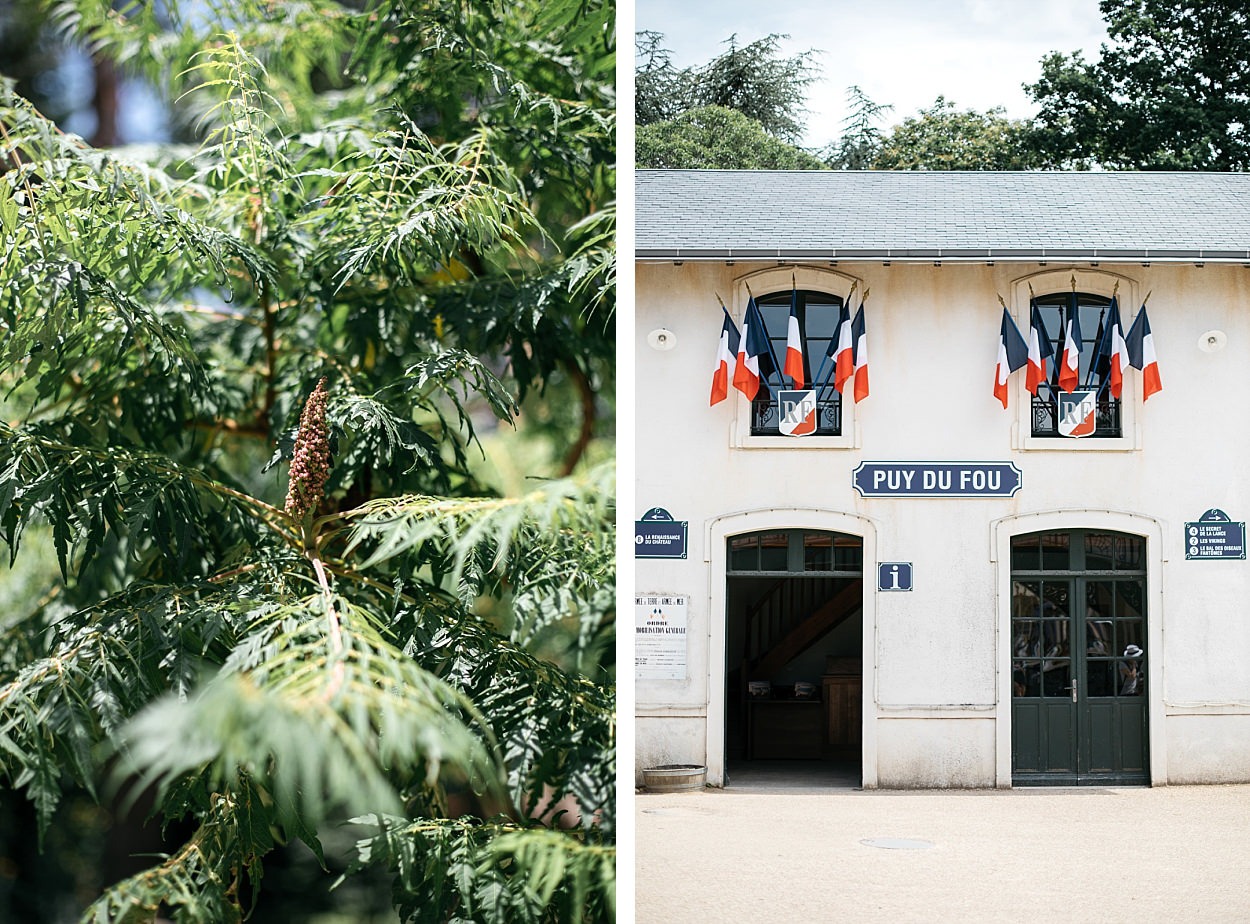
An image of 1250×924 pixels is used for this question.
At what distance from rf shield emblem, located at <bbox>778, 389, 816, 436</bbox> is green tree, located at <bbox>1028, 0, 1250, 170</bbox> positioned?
1.08 meters

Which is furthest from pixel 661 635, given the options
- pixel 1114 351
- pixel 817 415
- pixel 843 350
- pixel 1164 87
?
pixel 1164 87

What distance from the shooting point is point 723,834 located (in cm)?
379

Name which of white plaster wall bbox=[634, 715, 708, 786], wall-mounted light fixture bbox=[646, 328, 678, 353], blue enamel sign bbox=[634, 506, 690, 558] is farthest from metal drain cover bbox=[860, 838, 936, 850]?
wall-mounted light fixture bbox=[646, 328, 678, 353]

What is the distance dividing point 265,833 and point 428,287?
94 cm

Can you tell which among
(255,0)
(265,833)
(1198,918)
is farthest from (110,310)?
(1198,918)

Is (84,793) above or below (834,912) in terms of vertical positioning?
above

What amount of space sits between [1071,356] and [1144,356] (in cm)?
21

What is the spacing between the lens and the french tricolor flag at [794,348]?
393 centimetres

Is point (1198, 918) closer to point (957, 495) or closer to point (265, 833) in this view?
point (957, 495)

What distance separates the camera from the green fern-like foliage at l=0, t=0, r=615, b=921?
1771mm

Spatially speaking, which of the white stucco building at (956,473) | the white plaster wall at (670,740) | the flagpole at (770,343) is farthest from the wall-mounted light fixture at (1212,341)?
the white plaster wall at (670,740)

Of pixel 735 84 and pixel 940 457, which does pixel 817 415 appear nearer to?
pixel 940 457

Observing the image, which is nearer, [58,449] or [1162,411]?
[58,449]

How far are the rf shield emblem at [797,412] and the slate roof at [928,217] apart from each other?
436 millimetres
